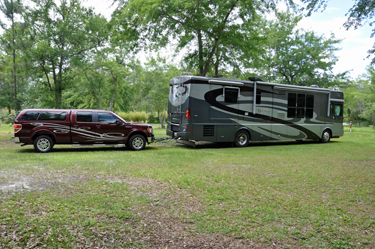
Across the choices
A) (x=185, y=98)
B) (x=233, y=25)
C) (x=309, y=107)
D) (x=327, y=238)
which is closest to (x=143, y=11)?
(x=233, y=25)

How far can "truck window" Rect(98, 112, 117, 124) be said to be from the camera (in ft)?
36.9

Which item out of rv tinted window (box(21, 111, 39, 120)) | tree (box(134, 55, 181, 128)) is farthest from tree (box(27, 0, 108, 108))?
tree (box(134, 55, 181, 128))

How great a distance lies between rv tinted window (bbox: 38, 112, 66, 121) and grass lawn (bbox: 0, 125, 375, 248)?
3.24 metres

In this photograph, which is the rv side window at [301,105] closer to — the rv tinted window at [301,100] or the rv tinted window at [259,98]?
the rv tinted window at [301,100]

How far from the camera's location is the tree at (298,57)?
28547mm

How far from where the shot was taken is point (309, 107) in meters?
15.4

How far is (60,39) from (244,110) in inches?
493

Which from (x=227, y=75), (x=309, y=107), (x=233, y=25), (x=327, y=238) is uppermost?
(x=233, y=25)

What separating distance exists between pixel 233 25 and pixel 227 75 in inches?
223

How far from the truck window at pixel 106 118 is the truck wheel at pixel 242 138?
578 centimetres

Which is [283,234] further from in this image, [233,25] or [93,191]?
[233,25]

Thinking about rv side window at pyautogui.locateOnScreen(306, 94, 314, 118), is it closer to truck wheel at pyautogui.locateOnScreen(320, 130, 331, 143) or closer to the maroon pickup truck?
truck wheel at pyautogui.locateOnScreen(320, 130, 331, 143)

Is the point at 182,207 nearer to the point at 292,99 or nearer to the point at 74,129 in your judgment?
the point at 74,129

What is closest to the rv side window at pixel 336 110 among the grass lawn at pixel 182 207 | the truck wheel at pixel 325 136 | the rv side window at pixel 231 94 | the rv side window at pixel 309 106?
the truck wheel at pixel 325 136
